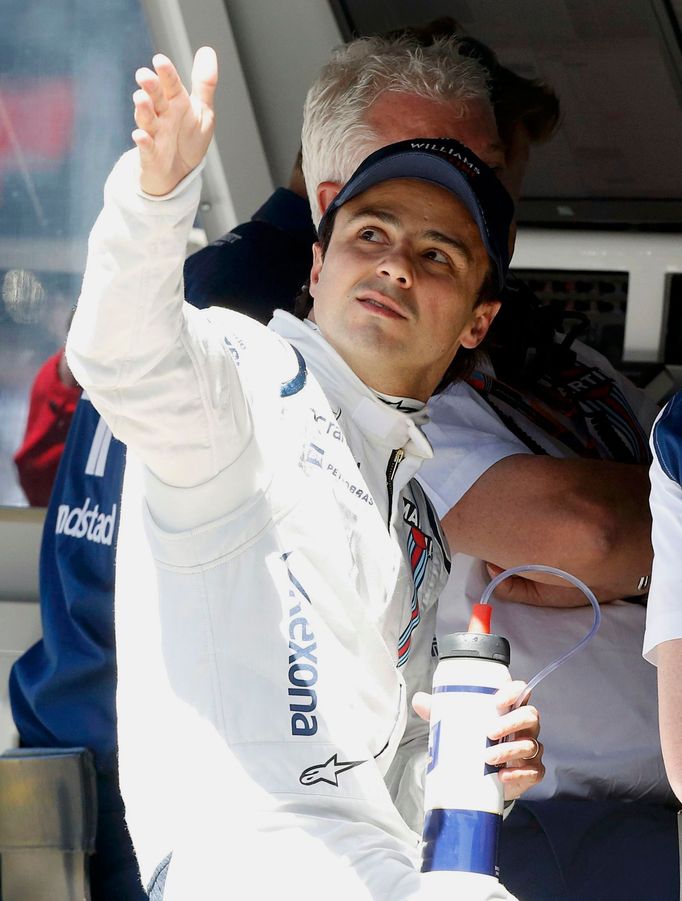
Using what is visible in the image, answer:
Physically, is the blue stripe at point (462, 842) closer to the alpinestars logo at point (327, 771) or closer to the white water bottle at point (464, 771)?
the white water bottle at point (464, 771)

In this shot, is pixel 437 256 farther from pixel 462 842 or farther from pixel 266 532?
pixel 462 842

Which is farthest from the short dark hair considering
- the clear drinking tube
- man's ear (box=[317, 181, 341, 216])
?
the clear drinking tube

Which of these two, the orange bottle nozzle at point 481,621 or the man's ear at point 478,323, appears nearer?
the orange bottle nozzle at point 481,621

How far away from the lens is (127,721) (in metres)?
1.61

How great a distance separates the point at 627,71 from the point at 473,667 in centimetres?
184

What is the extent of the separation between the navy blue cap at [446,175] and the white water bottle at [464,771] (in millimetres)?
633

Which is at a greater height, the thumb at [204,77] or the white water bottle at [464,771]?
the thumb at [204,77]

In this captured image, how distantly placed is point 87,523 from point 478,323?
0.73 metres

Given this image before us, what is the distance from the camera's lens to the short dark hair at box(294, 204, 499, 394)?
78.1 inches

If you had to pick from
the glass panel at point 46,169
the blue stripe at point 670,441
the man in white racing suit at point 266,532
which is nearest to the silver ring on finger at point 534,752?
the man in white racing suit at point 266,532

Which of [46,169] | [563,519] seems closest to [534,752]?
[563,519]

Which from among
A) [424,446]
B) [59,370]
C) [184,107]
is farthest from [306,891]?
[59,370]

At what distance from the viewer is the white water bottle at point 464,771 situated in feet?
4.87

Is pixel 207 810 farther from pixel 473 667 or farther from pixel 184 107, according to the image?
pixel 184 107
